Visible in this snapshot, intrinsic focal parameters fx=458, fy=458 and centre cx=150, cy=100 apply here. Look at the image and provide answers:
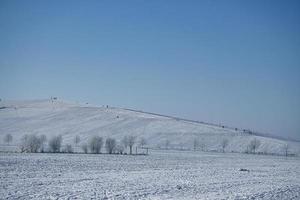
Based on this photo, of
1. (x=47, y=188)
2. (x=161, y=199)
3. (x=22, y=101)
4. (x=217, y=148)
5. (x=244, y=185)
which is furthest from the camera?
(x=22, y=101)

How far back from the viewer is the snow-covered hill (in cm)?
10256

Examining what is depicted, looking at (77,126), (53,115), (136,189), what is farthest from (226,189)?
(53,115)

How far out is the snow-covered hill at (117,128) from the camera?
102562 mm

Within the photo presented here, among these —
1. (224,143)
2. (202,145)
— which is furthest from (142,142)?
(224,143)

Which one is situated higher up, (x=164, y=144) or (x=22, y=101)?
(x=22, y=101)

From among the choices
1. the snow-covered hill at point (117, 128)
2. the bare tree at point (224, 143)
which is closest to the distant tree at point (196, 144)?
the snow-covered hill at point (117, 128)

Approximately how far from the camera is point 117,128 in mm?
114000

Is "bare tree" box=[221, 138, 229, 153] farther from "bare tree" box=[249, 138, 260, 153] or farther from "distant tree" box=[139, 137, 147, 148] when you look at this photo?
"distant tree" box=[139, 137, 147, 148]

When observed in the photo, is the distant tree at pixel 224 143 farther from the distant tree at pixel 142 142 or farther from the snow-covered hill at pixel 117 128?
the distant tree at pixel 142 142

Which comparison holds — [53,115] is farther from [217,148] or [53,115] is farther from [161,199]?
[161,199]

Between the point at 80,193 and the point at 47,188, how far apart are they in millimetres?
2276

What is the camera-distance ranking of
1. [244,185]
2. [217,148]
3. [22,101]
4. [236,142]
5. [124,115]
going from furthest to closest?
[22,101] → [124,115] → [236,142] → [217,148] → [244,185]

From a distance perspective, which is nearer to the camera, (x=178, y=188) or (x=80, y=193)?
(x=80, y=193)

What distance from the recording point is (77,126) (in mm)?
117750
